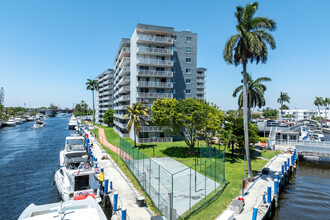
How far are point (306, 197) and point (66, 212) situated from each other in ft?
75.8

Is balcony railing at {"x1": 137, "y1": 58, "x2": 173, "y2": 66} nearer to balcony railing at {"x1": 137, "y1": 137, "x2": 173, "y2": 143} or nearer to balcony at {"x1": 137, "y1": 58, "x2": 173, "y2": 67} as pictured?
balcony at {"x1": 137, "y1": 58, "x2": 173, "y2": 67}

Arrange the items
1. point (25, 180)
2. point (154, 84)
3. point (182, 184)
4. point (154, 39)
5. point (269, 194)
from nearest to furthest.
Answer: point (269, 194), point (182, 184), point (25, 180), point (154, 84), point (154, 39)

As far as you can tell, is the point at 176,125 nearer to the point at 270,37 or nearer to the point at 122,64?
the point at 270,37

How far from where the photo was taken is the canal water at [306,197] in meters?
17.3

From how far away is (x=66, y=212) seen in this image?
31.7 ft

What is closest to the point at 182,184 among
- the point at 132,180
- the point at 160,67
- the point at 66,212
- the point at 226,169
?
the point at 132,180

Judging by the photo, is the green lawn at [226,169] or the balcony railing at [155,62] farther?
the balcony railing at [155,62]

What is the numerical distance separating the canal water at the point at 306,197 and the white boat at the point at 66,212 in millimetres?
14702

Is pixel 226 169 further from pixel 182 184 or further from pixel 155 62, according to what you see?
pixel 155 62

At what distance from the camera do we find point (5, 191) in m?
21.5

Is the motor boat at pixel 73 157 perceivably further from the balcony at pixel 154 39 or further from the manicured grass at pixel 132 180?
the balcony at pixel 154 39

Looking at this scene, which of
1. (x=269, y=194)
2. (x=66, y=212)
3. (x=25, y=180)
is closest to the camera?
(x=66, y=212)

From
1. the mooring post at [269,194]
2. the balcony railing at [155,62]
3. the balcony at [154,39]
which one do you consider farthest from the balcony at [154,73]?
the mooring post at [269,194]

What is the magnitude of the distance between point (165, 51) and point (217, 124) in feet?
74.9
